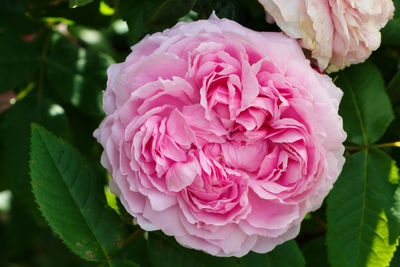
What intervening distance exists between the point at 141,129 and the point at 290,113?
0.21 m

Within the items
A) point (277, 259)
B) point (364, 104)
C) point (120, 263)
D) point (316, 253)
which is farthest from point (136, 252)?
point (364, 104)

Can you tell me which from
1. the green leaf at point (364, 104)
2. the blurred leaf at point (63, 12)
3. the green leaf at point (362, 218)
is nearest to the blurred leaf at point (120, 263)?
the green leaf at point (362, 218)

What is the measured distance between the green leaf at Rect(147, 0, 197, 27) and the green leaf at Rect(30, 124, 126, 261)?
0.24 meters

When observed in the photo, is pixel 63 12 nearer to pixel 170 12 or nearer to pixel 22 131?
pixel 22 131

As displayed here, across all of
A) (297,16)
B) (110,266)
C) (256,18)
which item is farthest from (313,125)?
(110,266)

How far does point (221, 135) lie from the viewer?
78cm

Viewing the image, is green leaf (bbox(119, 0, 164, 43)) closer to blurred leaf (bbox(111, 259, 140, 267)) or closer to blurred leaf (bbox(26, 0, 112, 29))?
blurred leaf (bbox(26, 0, 112, 29))

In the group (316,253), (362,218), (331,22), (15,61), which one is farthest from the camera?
(15,61)

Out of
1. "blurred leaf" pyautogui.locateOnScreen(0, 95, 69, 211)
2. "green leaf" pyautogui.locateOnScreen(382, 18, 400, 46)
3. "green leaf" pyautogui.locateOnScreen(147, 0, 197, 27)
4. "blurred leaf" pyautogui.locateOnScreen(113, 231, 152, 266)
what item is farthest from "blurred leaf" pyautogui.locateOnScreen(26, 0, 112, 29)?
"green leaf" pyautogui.locateOnScreen(382, 18, 400, 46)

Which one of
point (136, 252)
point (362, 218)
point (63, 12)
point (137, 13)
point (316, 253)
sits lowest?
point (316, 253)

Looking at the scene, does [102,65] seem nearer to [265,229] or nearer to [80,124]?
[80,124]

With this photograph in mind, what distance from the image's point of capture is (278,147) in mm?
781

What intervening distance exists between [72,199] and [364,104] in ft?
1.66

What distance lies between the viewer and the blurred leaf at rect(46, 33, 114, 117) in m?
1.17
